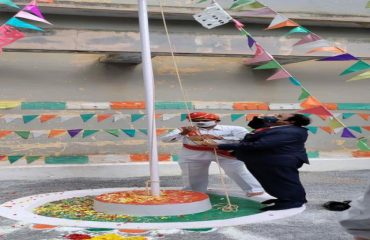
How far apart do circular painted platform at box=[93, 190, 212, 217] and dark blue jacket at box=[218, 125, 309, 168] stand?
834 mm

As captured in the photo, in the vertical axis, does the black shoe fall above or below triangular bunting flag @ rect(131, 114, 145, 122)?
below

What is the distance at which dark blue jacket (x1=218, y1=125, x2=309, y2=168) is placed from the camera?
685cm

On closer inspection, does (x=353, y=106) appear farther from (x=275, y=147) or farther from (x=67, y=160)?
(x=67, y=160)

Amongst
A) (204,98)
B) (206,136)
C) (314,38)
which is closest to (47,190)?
(206,136)

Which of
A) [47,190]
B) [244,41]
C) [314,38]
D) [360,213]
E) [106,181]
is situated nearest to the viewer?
[360,213]

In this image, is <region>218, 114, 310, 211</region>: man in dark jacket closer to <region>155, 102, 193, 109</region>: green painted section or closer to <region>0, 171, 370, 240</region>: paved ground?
<region>0, 171, 370, 240</region>: paved ground

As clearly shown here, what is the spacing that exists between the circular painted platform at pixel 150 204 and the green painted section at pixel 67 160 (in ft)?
11.3

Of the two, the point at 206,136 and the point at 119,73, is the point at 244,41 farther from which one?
the point at 206,136

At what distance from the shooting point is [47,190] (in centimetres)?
872

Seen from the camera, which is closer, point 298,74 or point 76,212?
point 76,212

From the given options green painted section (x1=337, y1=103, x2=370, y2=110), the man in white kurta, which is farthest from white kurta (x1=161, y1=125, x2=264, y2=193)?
green painted section (x1=337, y1=103, x2=370, y2=110)

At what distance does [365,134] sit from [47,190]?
723 centimetres

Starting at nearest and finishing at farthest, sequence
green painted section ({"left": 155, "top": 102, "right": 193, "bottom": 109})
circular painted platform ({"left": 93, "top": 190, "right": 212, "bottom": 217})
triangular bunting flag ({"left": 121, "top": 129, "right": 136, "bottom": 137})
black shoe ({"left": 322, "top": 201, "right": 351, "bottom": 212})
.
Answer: circular painted platform ({"left": 93, "top": 190, "right": 212, "bottom": 217})
black shoe ({"left": 322, "top": 201, "right": 351, "bottom": 212})
triangular bunting flag ({"left": 121, "top": 129, "right": 136, "bottom": 137})
green painted section ({"left": 155, "top": 102, "right": 193, "bottom": 109})

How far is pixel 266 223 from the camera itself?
20.0 ft
